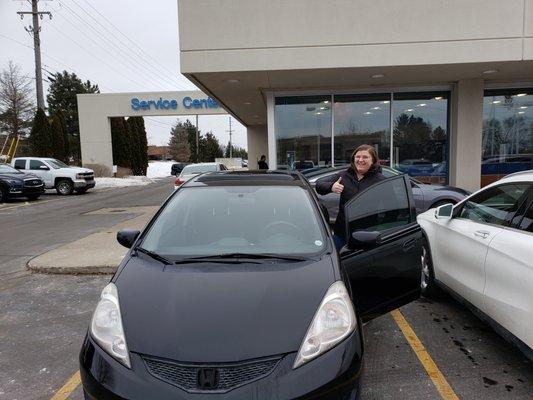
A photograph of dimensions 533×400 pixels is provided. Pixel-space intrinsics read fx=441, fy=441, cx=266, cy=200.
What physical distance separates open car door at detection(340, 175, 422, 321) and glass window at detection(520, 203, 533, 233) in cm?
83

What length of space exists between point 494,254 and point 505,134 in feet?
37.3

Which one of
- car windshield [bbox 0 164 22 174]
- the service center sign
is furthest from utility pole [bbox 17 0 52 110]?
car windshield [bbox 0 164 22 174]

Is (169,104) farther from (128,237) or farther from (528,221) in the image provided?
(528,221)

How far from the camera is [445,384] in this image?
130 inches

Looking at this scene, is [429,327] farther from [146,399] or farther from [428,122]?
[428,122]

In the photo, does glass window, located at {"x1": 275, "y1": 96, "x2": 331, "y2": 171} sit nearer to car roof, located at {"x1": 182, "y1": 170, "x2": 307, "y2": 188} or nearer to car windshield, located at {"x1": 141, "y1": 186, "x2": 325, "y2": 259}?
car roof, located at {"x1": 182, "y1": 170, "x2": 307, "y2": 188}

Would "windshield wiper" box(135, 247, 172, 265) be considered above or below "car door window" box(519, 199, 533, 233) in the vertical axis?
below

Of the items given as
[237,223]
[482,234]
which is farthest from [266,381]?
[482,234]

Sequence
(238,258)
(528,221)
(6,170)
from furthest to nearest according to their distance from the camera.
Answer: (6,170) < (528,221) < (238,258)

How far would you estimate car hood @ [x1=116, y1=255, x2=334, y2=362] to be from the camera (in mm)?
2207

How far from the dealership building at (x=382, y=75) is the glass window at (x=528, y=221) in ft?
24.3

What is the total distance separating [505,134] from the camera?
43.4ft

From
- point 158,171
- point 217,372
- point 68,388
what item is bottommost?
point 158,171

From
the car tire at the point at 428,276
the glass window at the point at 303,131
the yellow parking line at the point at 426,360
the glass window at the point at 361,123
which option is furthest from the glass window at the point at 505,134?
the yellow parking line at the point at 426,360
